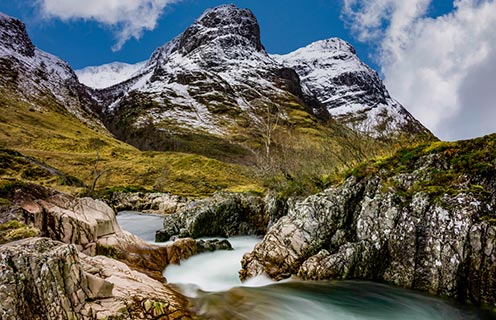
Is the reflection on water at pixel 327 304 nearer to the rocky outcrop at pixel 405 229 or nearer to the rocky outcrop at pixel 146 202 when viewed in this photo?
the rocky outcrop at pixel 405 229

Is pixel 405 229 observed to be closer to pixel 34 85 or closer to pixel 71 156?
pixel 71 156

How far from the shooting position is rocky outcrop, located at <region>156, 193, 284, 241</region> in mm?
24094

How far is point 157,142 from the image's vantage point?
14688cm

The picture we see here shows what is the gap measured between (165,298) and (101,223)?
602 cm

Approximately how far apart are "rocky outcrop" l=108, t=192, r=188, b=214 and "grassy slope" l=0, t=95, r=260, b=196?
9.94 m

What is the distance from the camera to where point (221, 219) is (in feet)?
82.0

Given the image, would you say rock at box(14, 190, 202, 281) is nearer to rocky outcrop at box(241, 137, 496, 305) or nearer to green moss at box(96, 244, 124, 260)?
green moss at box(96, 244, 124, 260)

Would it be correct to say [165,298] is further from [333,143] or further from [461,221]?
[333,143]

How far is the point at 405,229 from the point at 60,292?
10783mm

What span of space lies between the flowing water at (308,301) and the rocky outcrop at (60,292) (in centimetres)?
203

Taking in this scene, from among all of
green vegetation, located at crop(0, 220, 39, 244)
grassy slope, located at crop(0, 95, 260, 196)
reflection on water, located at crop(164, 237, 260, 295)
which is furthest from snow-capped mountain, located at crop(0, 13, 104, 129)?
green vegetation, located at crop(0, 220, 39, 244)

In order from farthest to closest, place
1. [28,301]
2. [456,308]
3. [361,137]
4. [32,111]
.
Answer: [32,111] < [361,137] < [456,308] < [28,301]

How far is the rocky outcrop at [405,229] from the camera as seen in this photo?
10492mm

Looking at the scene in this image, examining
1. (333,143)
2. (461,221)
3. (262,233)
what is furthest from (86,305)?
(333,143)
